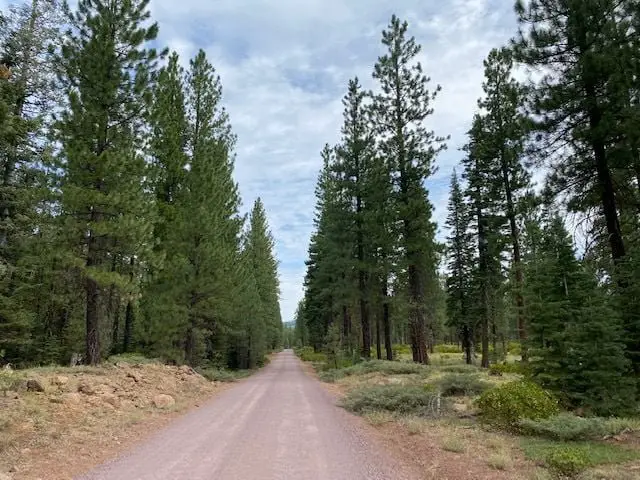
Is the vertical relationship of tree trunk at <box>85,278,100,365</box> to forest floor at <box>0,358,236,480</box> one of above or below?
above

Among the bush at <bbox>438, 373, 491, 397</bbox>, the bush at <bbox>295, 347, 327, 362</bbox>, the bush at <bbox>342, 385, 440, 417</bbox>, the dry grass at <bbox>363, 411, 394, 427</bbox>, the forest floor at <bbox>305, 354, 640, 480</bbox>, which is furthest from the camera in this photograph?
the bush at <bbox>295, 347, 327, 362</bbox>

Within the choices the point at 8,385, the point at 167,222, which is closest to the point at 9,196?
the point at 167,222

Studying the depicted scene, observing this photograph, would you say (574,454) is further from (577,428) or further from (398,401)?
(398,401)

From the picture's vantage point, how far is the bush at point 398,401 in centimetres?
1160

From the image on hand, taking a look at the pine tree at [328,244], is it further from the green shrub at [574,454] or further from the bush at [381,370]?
the green shrub at [574,454]

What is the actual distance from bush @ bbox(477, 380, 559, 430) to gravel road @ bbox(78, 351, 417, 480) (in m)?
2.69

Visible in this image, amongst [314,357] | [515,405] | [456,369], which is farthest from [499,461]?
[314,357]

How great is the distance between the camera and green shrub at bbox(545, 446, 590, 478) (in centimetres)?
605

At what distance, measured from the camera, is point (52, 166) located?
Result: 15.4 m

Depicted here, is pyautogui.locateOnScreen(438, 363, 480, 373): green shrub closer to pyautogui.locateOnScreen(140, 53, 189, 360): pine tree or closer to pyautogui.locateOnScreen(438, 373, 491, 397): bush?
pyautogui.locateOnScreen(438, 373, 491, 397): bush

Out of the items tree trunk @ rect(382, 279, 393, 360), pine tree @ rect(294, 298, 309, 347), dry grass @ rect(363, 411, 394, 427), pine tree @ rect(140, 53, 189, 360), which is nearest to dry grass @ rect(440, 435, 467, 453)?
dry grass @ rect(363, 411, 394, 427)

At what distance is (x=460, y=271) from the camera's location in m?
35.4

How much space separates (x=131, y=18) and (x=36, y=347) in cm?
1776

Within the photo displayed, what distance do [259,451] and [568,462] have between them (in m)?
4.77
